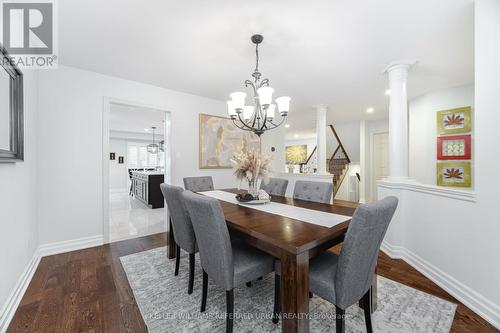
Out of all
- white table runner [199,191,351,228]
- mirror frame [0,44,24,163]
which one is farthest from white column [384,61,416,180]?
mirror frame [0,44,24,163]

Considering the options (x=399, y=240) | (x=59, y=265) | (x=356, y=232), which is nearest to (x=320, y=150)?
(x=399, y=240)

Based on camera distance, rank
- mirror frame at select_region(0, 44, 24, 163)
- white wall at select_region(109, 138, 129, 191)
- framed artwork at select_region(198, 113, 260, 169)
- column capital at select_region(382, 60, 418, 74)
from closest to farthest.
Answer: mirror frame at select_region(0, 44, 24, 163) < column capital at select_region(382, 60, 418, 74) < framed artwork at select_region(198, 113, 260, 169) < white wall at select_region(109, 138, 129, 191)

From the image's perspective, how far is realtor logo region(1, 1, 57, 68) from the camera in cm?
165

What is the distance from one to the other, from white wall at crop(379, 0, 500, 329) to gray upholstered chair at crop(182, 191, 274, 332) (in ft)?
5.34

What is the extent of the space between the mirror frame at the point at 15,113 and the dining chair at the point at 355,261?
231 centimetres

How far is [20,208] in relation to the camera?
1882mm

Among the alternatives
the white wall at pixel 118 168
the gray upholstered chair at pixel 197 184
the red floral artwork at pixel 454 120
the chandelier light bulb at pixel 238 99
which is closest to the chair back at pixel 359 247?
the chandelier light bulb at pixel 238 99

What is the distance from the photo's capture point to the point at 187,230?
1.89m

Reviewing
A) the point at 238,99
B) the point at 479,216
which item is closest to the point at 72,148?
the point at 238,99

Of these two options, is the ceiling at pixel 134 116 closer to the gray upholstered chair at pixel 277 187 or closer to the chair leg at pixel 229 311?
the gray upholstered chair at pixel 277 187

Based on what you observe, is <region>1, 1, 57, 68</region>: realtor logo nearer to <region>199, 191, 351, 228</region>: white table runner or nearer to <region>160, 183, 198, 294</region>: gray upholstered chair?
<region>160, 183, 198, 294</region>: gray upholstered chair

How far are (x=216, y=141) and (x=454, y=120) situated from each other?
430 cm

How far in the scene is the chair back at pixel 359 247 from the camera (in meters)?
1.07

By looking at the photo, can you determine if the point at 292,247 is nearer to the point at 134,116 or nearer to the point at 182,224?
the point at 182,224
